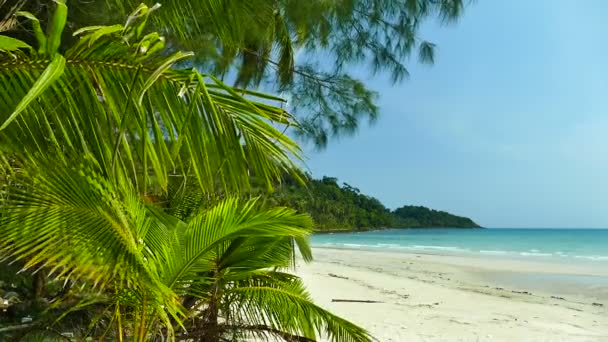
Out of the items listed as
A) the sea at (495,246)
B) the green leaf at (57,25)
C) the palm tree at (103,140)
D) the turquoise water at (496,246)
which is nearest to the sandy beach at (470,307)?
the palm tree at (103,140)

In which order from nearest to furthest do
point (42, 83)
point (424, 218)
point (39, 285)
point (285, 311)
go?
point (42, 83) < point (285, 311) < point (39, 285) < point (424, 218)

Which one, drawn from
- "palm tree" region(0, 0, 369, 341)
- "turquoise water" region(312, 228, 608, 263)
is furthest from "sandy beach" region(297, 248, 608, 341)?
"turquoise water" region(312, 228, 608, 263)

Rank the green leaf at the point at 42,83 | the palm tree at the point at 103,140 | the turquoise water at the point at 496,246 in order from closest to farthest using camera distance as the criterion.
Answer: the green leaf at the point at 42,83
the palm tree at the point at 103,140
the turquoise water at the point at 496,246

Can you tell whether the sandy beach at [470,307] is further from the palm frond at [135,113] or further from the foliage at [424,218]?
the foliage at [424,218]

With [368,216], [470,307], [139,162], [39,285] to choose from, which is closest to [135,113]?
[139,162]

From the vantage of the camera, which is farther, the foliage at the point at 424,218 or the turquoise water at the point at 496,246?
the foliage at the point at 424,218

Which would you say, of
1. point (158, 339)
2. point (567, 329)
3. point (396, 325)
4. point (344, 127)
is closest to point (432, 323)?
point (396, 325)

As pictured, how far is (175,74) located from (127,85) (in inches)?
4.9

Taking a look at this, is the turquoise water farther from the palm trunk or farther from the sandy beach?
the palm trunk

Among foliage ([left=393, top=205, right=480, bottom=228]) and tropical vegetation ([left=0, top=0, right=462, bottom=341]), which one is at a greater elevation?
foliage ([left=393, top=205, right=480, bottom=228])

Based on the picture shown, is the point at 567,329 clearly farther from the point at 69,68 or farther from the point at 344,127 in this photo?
the point at 69,68

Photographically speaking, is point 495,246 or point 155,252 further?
point 495,246

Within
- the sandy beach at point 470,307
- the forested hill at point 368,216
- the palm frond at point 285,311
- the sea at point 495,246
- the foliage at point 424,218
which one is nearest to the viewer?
the palm frond at point 285,311

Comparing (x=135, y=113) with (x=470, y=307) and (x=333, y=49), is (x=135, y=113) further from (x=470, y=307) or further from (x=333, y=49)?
(x=470, y=307)
